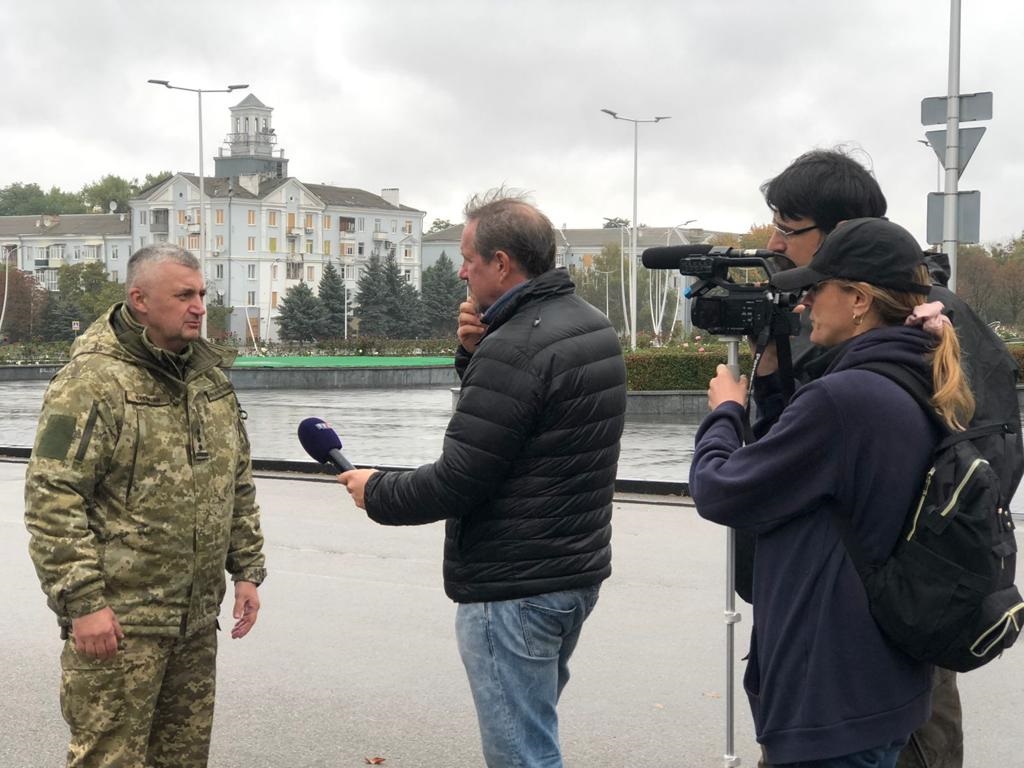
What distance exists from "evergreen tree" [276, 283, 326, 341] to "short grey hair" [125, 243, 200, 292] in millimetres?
79770

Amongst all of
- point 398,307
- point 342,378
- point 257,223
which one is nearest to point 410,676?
point 342,378

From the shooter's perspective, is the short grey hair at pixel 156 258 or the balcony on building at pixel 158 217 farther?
the balcony on building at pixel 158 217

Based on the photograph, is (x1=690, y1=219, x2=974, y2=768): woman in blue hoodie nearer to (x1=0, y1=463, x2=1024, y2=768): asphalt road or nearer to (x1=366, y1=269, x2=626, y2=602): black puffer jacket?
(x1=366, y1=269, x2=626, y2=602): black puffer jacket

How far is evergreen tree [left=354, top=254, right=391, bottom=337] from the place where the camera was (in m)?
89.2

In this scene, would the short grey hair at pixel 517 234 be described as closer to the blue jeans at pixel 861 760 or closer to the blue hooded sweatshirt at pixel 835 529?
the blue hooded sweatshirt at pixel 835 529

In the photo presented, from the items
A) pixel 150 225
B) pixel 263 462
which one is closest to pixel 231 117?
pixel 150 225

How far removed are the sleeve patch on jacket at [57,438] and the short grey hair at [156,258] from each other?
44 cm

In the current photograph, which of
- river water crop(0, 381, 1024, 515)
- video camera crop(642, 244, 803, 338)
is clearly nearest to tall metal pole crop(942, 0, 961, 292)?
river water crop(0, 381, 1024, 515)

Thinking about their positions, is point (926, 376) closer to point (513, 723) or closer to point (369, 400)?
point (513, 723)

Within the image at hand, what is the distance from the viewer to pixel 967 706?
5.56 meters

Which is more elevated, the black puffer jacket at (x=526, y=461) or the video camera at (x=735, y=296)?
the video camera at (x=735, y=296)

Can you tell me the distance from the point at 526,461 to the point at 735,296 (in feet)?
2.06

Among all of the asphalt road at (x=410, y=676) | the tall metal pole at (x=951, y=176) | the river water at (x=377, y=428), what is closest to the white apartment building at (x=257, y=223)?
the river water at (x=377, y=428)

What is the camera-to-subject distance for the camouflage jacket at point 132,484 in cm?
333
